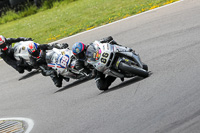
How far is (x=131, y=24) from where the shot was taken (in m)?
16.7

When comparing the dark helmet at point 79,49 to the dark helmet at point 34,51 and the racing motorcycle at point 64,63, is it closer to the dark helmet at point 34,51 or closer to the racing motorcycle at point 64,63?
the racing motorcycle at point 64,63

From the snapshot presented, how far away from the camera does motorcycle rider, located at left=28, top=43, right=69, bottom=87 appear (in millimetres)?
12711

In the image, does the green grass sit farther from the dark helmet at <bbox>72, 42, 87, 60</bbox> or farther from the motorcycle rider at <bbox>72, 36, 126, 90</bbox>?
the dark helmet at <bbox>72, 42, 87, 60</bbox>

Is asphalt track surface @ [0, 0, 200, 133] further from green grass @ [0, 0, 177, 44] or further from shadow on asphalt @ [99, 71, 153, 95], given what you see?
green grass @ [0, 0, 177, 44]

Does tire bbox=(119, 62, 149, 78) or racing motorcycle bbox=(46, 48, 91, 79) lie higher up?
tire bbox=(119, 62, 149, 78)

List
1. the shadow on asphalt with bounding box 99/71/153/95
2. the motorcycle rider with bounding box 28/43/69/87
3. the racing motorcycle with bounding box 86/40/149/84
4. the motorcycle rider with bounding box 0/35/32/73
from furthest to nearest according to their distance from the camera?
the motorcycle rider with bounding box 0/35/32/73 → the motorcycle rider with bounding box 28/43/69/87 → the shadow on asphalt with bounding box 99/71/153/95 → the racing motorcycle with bounding box 86/40/149/84

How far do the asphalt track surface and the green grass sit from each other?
2518mm

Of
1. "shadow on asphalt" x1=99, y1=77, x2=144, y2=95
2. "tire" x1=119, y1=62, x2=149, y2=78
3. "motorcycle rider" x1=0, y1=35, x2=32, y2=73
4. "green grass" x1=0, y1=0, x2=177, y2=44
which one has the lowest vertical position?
"green grass" x1=0, y1=0, x2=177, y2=44

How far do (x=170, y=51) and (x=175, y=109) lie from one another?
15.0 ft

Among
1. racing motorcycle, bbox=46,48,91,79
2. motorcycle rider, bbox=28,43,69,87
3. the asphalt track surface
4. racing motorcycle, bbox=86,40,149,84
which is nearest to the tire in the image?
racing motorcycle, bbox=86,40,149,84

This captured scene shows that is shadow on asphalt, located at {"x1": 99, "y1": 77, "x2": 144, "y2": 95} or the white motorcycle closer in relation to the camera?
shadow on asphalt, located at {"x1": 99, "y1": 77, "x2": 144, "y2": 95}

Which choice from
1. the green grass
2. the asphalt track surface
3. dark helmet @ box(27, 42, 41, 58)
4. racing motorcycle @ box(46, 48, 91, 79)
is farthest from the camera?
the green grass

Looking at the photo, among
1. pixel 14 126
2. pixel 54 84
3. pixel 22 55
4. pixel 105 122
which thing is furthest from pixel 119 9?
pixel 105 122

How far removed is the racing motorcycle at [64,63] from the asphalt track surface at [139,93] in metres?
0.34
